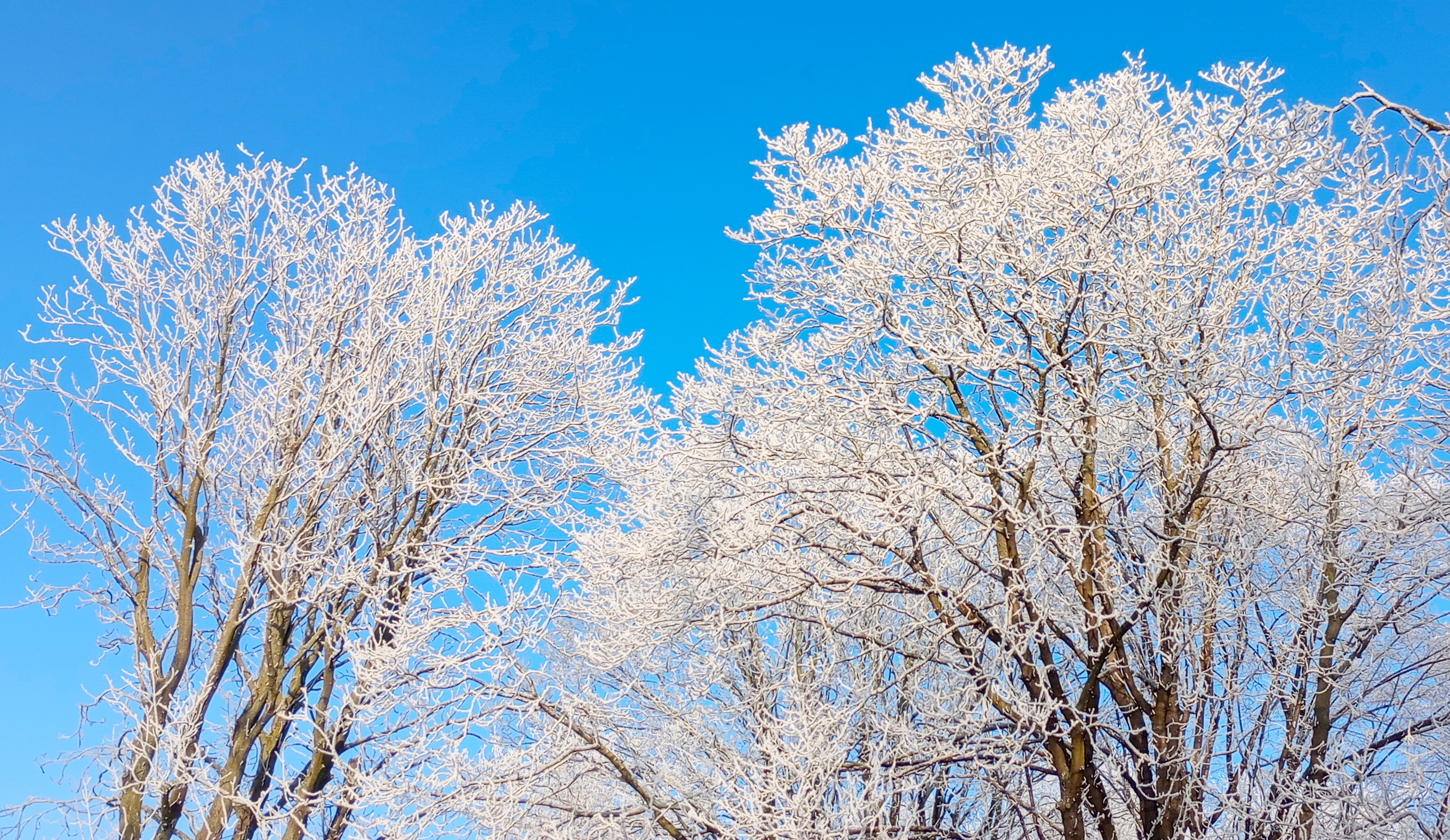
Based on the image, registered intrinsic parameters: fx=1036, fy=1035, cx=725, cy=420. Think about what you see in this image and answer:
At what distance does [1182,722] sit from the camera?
6.44m

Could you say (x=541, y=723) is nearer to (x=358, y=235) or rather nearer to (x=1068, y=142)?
(x=358, y=235)

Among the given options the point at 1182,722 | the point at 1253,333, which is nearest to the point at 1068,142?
the point at 1253,333

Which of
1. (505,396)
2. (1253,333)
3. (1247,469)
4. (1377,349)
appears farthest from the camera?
(505,396)

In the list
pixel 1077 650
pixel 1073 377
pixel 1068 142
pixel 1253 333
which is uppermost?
pixel 1068 142

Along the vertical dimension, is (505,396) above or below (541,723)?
above

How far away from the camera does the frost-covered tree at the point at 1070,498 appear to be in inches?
239

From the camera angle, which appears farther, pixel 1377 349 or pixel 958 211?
pixel 958 211

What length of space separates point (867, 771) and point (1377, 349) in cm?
386

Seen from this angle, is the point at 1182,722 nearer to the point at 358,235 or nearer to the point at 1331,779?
the point at 1331,779

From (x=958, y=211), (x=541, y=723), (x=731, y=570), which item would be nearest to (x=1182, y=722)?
(x=731, y=570)

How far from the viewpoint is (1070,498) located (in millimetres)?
7031

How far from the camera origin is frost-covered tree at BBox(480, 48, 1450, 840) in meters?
6.08

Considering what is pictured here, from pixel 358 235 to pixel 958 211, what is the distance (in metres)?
4.52

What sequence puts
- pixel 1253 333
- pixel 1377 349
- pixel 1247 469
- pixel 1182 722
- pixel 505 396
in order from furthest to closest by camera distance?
1. pixel 505 396
2. pixel 1247 469
3. pixel 1253 333
4. pixel 1182 722
5. pixel 1377 349
